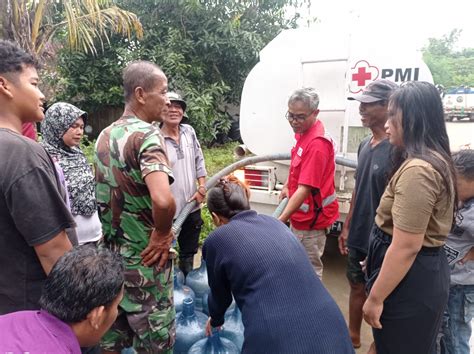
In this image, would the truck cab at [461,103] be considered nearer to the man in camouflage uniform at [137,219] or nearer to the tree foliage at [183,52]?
the tree foliage at [183,52]

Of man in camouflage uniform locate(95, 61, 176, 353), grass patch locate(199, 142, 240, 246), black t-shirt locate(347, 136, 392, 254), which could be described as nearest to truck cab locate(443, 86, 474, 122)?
grass patch locate(199, 142, 240, 246)

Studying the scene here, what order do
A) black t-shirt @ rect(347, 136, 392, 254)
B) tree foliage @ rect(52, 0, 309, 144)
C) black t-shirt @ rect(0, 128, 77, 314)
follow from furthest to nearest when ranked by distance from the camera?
1. tree foliage @ rect(52, 0, 309, 144)
2. black t-shirt @ rect(347, 136, 392, 254)
3. black t-shirt @ rect(0, 128, 77, 314)

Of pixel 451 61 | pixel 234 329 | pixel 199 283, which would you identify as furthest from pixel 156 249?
pixel 451 61

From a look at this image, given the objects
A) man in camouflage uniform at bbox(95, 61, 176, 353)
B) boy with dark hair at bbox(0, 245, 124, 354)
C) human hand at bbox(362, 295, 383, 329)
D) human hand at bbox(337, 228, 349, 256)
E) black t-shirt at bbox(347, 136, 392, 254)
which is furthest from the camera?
human hand at bbox(337, 228, 349, 256)

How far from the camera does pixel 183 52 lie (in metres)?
7.89

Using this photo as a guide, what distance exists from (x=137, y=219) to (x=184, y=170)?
125cm

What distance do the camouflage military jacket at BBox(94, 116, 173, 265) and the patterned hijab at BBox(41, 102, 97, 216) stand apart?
586 millimetres

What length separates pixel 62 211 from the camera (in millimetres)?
1242

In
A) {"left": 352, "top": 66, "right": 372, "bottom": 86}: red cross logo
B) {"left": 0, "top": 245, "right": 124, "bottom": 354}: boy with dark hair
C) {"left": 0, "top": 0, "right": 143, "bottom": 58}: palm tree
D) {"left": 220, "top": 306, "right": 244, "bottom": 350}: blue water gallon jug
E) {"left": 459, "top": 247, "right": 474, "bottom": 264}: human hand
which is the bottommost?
{"left": 220, "top": 306, "right": 244, "bottom": 350}: blue water gallon jug

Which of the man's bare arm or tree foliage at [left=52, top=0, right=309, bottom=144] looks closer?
the man's bare arm

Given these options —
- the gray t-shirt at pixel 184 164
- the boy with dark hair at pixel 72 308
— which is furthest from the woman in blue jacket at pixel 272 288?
the gray t-shirt at pixel 184 164

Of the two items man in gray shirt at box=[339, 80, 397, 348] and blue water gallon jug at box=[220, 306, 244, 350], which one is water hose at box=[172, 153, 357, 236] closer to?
man in gray shirt at box=[339, 80, 397, 348]

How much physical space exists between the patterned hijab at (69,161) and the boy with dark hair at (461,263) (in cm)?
211

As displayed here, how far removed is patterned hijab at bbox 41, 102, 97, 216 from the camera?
91.4 inches
